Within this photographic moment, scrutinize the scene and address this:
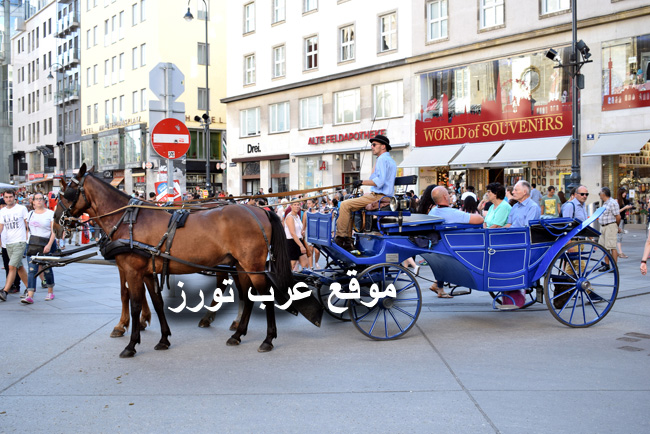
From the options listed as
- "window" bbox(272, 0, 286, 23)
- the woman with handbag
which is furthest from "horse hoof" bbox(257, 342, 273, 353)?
"window" bbox(272, 0, 286, 23)

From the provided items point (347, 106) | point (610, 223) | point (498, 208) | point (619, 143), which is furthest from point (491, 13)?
point (498, 208)

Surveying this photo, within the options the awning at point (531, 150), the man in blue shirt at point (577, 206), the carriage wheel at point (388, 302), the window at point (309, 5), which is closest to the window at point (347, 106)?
the window at point (309, 5)

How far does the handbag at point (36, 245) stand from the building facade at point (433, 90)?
1619cm

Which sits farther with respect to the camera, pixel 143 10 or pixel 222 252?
pixel 143 10

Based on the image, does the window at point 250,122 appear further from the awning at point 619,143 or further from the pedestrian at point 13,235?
the pedestrian at point 13,235

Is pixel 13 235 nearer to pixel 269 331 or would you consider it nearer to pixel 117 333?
pixel 117 333

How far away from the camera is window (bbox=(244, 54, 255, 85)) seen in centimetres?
3897

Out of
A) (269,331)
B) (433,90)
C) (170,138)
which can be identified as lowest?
(269,331)

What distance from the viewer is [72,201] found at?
7551mm

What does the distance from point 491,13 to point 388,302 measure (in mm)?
22204

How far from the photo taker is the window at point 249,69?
39.0 meters

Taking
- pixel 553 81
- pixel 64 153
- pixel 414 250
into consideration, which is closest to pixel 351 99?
pixel 553 81

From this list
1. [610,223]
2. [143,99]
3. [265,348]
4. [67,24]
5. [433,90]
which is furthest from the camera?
[67,24]

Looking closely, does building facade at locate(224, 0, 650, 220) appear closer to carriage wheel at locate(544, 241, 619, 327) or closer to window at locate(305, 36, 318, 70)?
window at locate(305, 36, 318, 70)
